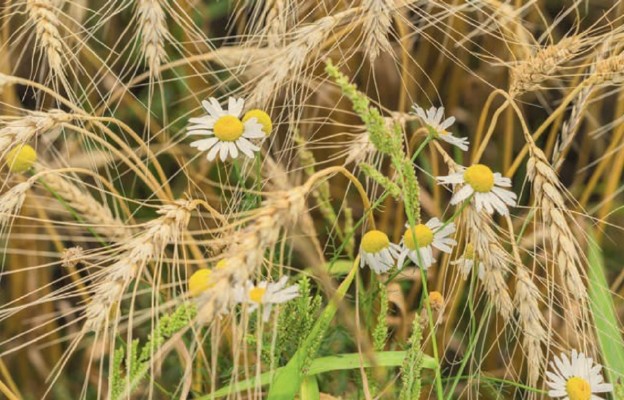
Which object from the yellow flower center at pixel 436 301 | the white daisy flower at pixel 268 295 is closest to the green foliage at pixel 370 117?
the white daisy flower at pixel 268 295

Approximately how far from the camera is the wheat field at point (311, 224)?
0.56m

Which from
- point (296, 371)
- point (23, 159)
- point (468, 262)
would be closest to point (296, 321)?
point (296, 371)

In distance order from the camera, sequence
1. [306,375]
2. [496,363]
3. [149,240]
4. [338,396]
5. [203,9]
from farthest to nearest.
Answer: [203,9], [496,363], [338,396], [306,375], [149,240]

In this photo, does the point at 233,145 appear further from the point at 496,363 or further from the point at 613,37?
the point at 496,363

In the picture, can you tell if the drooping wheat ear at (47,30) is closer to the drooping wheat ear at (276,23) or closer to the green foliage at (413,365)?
the drooping wheat ear at (276,23)

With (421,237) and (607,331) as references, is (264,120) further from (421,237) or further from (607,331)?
(607,331)

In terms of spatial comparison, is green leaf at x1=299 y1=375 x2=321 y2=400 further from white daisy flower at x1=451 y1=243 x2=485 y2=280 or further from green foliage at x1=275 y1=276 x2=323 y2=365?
white daisy flower at x1=451 y1=243 x2=485 y2=280

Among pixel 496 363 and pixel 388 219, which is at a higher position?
pixel 388 219

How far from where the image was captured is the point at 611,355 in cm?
74

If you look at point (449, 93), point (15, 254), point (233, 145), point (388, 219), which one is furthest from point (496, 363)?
point (15, 254)

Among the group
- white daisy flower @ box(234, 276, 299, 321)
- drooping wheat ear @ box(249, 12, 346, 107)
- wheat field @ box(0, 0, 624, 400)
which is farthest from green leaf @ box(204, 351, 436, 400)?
drooping wheat ear @ box(249, 12, 346, 107)

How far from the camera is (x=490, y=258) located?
64cm

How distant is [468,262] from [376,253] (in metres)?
0.07

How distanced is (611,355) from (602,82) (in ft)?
0.73
